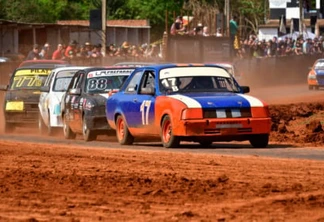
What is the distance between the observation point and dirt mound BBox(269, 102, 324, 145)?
→ 19047mm

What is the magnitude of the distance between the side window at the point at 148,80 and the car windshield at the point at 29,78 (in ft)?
24.6

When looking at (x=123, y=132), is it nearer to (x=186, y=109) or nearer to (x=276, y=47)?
(x=186, y=109)

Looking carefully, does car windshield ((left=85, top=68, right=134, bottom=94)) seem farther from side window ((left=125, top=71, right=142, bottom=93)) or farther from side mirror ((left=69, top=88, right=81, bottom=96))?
side window ((left=125, top=71, right=142, bottom=93))

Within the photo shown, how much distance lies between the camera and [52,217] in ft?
28.8

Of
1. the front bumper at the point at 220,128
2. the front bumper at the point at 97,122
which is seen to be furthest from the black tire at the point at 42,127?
the front bumper at the point at 220,128

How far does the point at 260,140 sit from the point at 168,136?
1400mm

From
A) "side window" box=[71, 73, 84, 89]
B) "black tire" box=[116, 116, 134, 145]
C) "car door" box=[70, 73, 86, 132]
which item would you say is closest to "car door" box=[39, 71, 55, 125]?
"side window" box=[71, 73, 84, 89]

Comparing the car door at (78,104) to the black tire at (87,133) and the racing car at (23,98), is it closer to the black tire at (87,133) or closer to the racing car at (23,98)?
the black tire at (87,133)

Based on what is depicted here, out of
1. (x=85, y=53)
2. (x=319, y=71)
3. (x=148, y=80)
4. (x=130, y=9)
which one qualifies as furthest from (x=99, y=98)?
(x=130, y=9)

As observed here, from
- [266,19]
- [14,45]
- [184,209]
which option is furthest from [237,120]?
[266,19]

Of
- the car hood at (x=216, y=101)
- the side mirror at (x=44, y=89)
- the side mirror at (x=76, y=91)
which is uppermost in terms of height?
the car hood at (x=216, y=101)

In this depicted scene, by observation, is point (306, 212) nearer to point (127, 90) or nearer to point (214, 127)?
point (214, 127)

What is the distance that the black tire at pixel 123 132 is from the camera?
18.6 metres

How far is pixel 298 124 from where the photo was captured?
2316 cm
